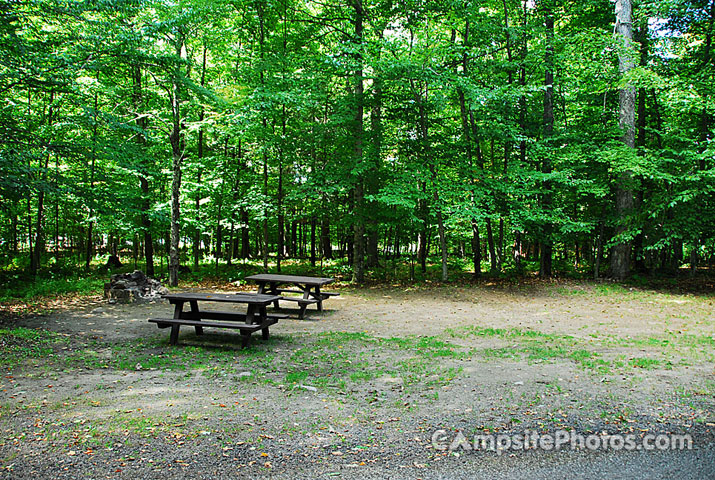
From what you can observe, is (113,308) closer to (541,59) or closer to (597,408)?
(597,408)

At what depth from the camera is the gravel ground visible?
2.74 m

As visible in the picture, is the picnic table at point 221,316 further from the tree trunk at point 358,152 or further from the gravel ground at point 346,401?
the tree trunk at point 358,152

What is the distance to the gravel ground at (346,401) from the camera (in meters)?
2.74

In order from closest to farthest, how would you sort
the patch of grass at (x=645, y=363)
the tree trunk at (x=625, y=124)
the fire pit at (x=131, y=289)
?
the patch of grass at (x=645, y=363) < the fire pit at (x=131, y=289) < the tree trunk at (x=625, y=124)

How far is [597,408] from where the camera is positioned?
3.65 meters

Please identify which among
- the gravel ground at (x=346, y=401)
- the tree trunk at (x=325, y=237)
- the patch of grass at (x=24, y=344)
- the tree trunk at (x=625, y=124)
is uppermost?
the tree trunk at (x=625, y=124)

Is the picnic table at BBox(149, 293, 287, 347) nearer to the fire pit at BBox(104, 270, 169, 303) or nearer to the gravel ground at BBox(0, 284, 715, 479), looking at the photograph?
the gravel ground at BBox(0, 284, 715, 479)

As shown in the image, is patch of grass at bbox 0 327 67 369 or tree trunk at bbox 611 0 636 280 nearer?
patch of grass at bbox 0 327 67 369

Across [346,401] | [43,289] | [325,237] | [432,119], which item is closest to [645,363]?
[346,401]

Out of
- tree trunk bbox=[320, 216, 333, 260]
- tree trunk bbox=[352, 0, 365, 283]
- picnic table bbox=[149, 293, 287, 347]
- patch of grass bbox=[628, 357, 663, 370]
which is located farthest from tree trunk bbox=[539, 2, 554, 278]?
picnic table bbox=[149, 293, 287, 347]

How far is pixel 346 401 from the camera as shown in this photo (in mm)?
3900

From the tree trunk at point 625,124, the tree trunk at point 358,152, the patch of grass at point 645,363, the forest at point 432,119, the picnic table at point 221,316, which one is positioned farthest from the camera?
the tree trunk at point 358,152

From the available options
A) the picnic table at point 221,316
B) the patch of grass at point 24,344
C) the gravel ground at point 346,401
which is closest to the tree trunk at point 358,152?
the gravel ground at point 346,401

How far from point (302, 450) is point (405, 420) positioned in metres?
0.95
